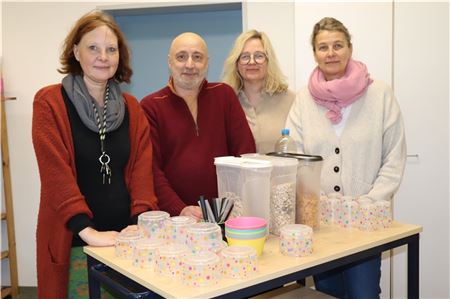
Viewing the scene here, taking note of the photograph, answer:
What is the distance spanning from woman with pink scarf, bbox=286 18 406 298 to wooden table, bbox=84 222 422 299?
0.79ft

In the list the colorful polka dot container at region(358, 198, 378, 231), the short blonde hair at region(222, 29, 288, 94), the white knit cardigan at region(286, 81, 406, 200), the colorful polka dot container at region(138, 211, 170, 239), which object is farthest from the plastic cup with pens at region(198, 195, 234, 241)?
the short blonde hair at region(222, 29, 288, 94)

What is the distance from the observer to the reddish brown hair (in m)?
1.87

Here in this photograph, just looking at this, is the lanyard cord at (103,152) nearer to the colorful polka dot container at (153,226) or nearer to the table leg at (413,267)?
the colorful polka dot container at (153,226)

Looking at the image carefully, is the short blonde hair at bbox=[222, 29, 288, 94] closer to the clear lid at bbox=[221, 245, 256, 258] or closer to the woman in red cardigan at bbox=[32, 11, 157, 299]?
the woman in red cardigan at bbox=[32, 11, 157, 299]

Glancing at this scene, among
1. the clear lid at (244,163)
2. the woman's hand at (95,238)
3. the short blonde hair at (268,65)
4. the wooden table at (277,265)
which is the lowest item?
the wooden table at (277,265)

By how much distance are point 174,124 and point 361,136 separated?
33.0 inches

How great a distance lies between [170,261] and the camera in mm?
1374

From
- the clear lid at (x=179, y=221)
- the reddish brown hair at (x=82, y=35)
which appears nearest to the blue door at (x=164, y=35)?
the reddish brown hair at (x=82, y=35)

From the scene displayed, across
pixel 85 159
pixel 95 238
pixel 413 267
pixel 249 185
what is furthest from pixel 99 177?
pixel 413 267

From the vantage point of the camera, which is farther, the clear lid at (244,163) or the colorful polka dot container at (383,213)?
the colorful polka dot container at (383,213)

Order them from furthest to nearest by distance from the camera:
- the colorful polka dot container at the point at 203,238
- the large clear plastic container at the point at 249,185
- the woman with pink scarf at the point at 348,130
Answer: the woman with pink scarf at the point at 348,130
the large clear plastic container at the point at 249,185
the colorful polka dot container at the point at 203,238

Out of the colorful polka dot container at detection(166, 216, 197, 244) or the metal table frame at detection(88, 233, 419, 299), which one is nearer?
the metal table frame at detection(88, 233, 419, 299)

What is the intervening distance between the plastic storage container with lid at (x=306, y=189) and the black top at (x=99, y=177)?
0.66 m

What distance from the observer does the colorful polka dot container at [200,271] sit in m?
1.30
